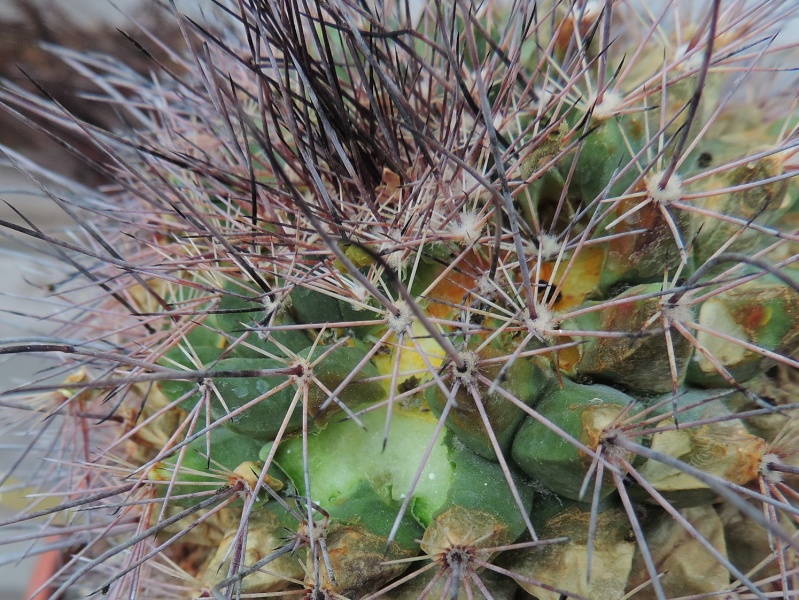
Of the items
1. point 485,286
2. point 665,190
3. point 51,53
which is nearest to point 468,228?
point 485,286

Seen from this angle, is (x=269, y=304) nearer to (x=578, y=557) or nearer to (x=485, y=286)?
(x=485, y=286)

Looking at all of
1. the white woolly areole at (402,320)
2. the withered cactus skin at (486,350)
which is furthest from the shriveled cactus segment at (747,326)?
the white woolly areole at (402,320)

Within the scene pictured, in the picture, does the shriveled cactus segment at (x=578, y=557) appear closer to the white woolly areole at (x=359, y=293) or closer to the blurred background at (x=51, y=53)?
the white woolly areole at (x=359, y=293)

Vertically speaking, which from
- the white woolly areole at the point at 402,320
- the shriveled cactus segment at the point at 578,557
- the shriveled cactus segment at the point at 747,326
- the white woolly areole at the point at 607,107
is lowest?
the shriveled cactus segment at the point at 578,557

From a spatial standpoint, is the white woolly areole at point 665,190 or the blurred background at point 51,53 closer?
the white woolly areole at point 665,190

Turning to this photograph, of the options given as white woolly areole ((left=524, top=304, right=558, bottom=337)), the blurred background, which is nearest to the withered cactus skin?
white woolly areole ((left=524, top=304, right=558, bottom=337))

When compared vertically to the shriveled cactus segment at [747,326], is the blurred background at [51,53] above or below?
above

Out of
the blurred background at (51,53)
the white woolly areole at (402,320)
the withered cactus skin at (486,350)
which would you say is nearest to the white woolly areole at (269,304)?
the withered cactus skin at (486,350)
